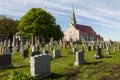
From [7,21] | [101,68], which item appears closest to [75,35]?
[7,21]

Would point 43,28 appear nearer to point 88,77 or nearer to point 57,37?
point 57,37

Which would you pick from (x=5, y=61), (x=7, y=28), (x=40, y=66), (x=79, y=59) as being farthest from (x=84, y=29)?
(x=40, y=66)

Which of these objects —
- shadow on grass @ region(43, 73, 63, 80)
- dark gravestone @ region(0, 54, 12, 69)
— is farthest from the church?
shadow on grass @ region(43, 73, 63, 80)

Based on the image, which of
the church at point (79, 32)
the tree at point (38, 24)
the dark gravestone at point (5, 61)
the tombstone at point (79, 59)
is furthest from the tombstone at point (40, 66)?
the church at point (79, 32)

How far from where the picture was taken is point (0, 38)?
273 ft

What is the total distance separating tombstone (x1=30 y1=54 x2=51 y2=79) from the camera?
16.2 m

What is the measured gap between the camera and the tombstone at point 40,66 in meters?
16.2

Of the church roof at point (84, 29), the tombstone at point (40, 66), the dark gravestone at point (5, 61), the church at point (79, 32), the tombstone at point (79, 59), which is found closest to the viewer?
the tombstone at point (40, 66)

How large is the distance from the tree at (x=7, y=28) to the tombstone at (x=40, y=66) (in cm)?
6728

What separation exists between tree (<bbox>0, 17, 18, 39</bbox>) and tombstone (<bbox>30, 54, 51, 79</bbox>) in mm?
67277

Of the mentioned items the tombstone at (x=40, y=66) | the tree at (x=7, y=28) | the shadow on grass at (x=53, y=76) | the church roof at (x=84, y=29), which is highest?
the church roof at (x=84, y=29)

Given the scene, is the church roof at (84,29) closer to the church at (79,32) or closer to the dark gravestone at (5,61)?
the church at (79,32)

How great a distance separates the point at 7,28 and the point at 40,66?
7110 centimetres

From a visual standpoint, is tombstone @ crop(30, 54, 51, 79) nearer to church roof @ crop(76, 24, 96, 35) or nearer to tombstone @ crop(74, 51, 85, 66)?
tombstone @ crop(74, 51, 85, 66)
